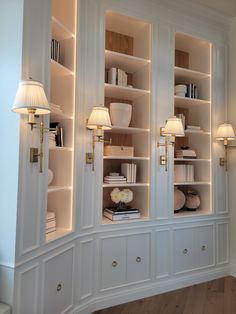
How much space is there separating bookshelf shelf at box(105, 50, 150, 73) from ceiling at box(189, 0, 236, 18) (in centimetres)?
106

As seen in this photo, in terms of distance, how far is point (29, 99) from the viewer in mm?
1610

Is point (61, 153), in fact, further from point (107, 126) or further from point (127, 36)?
point (127, 36)

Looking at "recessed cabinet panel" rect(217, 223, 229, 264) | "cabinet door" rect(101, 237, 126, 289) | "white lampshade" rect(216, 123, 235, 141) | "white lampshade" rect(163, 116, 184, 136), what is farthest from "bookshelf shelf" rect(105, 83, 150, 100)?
"recessed cabinet panel" rect(217, 223, 229, 264)

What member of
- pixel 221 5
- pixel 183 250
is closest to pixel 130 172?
pixel 183 250

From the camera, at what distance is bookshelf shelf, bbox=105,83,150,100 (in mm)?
2922

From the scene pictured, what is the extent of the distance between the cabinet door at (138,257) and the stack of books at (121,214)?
223 mm

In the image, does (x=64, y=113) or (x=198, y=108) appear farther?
(x=198, y=108)

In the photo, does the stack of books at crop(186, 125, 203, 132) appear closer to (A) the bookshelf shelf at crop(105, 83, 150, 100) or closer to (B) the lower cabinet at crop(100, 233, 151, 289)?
(A) the bookshelf shelf at crop(105, 83, 150, 100)

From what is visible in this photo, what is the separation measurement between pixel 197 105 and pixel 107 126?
Answer: 5.90ft

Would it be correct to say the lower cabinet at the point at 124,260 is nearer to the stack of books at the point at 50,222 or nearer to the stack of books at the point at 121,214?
the stack of books at the point at 121,214

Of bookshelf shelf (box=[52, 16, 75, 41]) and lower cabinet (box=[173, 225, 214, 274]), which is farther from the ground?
A: bookshelf shelf (box=[52, 16, 75, 41])

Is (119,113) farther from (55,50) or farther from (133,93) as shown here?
(55,50)

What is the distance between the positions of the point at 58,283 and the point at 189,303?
1503 millimetres

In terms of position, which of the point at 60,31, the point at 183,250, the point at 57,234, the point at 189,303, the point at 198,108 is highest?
the point at 60,31
